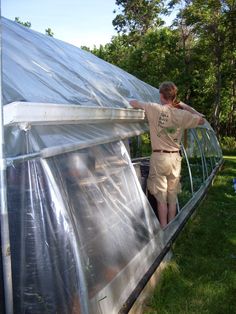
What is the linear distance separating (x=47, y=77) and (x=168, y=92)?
173 centimetres

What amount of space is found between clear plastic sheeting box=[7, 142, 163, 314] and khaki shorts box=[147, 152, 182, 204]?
1.60 meters

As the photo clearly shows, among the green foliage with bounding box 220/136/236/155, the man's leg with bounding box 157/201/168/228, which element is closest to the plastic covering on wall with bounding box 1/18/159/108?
the man's leg with bounding box 157/201/168/228

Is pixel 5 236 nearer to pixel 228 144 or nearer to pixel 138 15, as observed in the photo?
pixel 228 144

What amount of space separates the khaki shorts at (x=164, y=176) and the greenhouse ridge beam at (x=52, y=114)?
128cm

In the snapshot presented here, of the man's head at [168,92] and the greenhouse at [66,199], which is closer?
the greenhouse at [66,199]

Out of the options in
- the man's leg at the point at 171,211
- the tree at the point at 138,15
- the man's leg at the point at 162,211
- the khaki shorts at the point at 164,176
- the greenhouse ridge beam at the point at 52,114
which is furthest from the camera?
the tree at the point at 138,15

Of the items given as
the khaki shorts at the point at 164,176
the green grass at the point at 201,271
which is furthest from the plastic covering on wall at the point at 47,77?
the green grass at the point at 201,271

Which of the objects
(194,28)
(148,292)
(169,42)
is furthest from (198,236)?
(169,42)

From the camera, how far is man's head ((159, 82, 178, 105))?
17.2 ft

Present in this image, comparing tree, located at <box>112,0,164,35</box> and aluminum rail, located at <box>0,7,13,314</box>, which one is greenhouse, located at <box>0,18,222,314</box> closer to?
aluminum rail, located at <box>0,7,13,314</box>

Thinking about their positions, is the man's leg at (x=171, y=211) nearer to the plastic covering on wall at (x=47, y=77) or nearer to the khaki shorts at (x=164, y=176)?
→ the khaki shorts at (x=164, y=176)

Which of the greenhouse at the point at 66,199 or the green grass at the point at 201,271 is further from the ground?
the greenhouse at the point at 66,199

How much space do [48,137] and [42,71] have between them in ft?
4.28

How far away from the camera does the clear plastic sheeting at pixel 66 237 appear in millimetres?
2795
